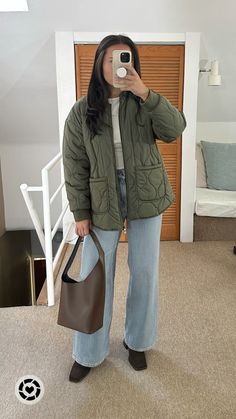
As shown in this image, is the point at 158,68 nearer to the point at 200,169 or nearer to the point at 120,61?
the point at 200,169

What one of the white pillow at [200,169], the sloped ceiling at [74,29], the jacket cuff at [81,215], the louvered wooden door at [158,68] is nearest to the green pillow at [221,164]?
the white pillow at [200,169]

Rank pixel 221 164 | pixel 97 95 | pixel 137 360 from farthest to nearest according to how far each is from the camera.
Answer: pixel 221 164
pixel 137 360
pixel 97 95

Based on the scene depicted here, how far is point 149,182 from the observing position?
1407mm

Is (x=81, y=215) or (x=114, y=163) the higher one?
(x=114, y=163)

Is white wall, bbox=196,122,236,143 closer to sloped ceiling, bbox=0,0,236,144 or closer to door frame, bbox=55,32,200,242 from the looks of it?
sloped ceiling, bbox=0,0,236,144

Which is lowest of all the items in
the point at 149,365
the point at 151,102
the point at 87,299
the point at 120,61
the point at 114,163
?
the point at 149,365

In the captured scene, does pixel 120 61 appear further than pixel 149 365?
No

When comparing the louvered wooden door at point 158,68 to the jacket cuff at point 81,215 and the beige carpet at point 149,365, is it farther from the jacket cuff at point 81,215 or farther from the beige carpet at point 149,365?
the jacket cuff at point 81,215

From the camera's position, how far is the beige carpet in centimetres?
146

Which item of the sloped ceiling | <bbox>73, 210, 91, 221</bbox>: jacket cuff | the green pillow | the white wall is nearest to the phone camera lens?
<bbox>73, 210, 91, 221</bbox>: jacket cuff

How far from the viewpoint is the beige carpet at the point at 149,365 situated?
57.3 inches

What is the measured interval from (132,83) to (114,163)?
0.28m

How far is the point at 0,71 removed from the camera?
2820mm

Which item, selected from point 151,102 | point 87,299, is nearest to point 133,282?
point 87,299
